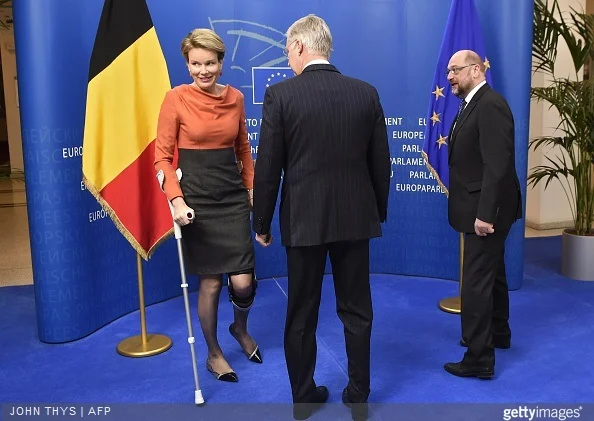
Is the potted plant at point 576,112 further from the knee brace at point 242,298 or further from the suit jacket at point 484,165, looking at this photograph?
the knee brace at point 242,298

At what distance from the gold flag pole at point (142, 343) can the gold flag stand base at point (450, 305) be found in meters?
1.89

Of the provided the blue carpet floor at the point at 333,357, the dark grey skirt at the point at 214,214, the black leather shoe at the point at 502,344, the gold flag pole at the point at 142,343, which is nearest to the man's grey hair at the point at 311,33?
the dark grey skirt at the point at 214,214

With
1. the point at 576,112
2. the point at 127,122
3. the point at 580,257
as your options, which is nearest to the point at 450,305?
the point at 580,257

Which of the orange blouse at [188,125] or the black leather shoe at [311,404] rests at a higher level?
the orange blouse at [188,125]

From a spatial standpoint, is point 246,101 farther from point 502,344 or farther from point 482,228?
point 502,344

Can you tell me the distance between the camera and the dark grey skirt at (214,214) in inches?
124

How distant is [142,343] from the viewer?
384 centimetres

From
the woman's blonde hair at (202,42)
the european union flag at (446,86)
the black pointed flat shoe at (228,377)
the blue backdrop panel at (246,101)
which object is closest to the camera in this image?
the woman's blonde hair at (202,42)

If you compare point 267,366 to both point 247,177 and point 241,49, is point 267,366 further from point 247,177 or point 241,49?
point 241,49

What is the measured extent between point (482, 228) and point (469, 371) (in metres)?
0.78

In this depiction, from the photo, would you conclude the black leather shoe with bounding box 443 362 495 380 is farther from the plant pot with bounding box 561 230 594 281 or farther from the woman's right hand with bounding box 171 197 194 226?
the plant pot with bounding box 561 230 594 281

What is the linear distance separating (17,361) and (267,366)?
1.47 m

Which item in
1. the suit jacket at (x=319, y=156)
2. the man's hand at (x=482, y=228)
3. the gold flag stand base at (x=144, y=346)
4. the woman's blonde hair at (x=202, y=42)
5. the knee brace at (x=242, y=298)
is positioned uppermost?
the woman's blonde hair at (x=202, y=42)

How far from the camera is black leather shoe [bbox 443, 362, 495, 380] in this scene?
3279 millimetres
